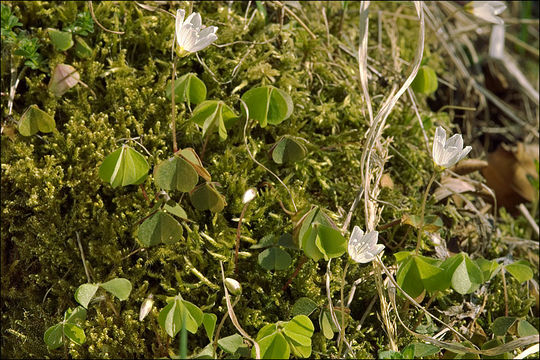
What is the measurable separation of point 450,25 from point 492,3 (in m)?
0.78

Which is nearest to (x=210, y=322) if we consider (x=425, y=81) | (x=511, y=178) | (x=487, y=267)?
(x=487, y=267)

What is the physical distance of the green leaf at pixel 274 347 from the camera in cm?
129

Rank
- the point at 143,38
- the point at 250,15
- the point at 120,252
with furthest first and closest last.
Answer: the point at 250,15, the point at 143,38, the point at 120,252

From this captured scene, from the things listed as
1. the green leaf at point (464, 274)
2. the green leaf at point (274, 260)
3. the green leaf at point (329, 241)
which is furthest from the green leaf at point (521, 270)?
the green leaf at point (274, 260)

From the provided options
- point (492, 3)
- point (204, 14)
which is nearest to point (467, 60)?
point (492, 3)

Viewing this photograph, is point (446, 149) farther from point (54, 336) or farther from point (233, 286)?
point (54, 336)

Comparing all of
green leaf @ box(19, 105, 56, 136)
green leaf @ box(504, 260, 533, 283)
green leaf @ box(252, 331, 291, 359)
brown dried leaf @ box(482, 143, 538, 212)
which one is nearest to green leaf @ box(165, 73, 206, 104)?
green leaf @ box(19, 105, 56, 136)

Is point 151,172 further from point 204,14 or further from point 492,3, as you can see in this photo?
point 492,3

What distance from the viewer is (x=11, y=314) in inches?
66.3

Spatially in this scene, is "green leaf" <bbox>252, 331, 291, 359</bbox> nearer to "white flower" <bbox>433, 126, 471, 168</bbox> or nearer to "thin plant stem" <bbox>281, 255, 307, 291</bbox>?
"thin plant stem" <bbox>281, 255, 307, 291</bbox>

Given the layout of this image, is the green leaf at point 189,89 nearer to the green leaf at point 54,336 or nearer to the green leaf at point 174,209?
the green leaf at point 174,209

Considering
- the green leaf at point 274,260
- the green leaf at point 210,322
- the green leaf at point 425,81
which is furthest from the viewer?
the green leaf at point 425,81

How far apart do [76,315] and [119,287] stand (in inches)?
5.5

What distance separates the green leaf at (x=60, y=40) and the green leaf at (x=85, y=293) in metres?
0.78
